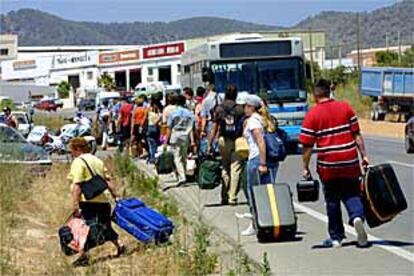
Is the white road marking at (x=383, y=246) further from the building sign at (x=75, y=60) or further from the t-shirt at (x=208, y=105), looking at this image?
the building sign at (x=75, y=60)

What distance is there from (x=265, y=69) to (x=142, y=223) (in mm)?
14939

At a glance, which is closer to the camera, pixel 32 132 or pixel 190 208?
pixel 190 208

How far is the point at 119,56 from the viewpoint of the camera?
119 meters

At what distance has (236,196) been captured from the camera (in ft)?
55.2

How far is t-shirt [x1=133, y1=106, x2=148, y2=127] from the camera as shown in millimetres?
27359

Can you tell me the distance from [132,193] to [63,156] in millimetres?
12581

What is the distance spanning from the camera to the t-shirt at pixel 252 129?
535 inches

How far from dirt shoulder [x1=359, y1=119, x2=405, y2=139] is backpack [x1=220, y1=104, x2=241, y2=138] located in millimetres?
Result: 28008

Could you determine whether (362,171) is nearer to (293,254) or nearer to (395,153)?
(293,254)

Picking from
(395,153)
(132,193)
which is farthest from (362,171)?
(395,153)

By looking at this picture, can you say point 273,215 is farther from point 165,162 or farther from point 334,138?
point 165,162

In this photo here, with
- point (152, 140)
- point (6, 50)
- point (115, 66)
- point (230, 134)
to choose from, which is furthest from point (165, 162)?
point (115, 66)

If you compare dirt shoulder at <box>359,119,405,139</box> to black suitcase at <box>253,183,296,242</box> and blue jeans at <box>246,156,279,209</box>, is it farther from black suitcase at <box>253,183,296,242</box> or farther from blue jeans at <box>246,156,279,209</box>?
black suitcase at <box>253,183,296,242</box>

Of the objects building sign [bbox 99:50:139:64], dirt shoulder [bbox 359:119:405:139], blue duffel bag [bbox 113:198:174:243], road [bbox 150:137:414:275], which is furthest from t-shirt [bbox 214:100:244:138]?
building sign [bbox 99:50:139:64]
